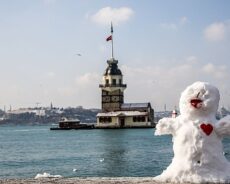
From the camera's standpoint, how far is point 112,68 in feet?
344

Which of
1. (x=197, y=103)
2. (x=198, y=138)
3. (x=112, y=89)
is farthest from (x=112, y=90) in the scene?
(x=198, y=138)

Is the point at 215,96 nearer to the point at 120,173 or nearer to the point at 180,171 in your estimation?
the point at 180,171

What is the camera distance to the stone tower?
10338cm

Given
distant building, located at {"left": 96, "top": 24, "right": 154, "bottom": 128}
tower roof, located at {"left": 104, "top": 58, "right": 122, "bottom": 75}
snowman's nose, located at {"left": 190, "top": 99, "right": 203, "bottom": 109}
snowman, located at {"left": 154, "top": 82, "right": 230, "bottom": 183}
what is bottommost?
snowman, located at {"left": 154, "top": 82, "right": 230, "bottom": 183}

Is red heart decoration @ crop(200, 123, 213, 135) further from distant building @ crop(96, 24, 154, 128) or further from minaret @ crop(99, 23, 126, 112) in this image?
minaret @ crop(99, 23, 126, 112)

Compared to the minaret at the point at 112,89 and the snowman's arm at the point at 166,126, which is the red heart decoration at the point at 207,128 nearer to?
the snowman's arm at the point at 166,126

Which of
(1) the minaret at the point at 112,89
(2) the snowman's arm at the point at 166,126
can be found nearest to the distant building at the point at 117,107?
(1) the minaret at the point at 112,89

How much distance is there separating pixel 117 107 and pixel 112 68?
731cm

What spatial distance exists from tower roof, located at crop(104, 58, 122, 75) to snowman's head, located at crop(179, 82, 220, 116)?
90.8m

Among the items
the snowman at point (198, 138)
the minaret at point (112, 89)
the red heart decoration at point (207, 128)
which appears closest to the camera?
the snowman at point (198, 138)

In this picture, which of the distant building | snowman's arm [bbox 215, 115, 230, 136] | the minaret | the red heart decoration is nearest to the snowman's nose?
the red heart decoration

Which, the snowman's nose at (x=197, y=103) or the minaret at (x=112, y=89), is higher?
the minaret at (x=112, y=89)

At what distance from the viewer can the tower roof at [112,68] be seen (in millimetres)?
104062

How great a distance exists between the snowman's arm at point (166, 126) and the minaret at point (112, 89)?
89.9 m
